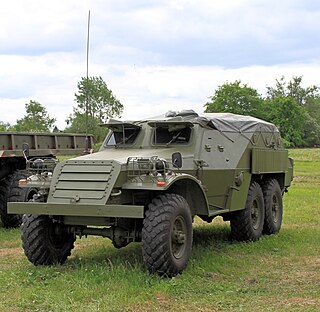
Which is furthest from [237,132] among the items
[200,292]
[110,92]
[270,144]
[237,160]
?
[110,92]

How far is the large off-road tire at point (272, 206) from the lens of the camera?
10695 mm

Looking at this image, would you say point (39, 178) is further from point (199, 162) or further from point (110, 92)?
point (110, 92)

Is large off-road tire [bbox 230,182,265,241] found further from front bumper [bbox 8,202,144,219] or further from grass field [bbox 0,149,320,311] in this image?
front bumper [bbox 8,202,144,219]

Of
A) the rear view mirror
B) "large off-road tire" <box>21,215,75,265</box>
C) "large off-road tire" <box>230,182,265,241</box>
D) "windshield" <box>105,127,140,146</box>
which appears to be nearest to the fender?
the rear view mirror

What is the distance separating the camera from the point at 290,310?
19.3 feet

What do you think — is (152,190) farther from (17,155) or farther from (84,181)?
(17,155)

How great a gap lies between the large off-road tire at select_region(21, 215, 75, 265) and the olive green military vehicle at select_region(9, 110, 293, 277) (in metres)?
0.01

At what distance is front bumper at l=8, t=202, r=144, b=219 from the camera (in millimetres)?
6875

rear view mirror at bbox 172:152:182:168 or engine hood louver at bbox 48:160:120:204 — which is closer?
engine hood louver at bbox 48:160:120:204

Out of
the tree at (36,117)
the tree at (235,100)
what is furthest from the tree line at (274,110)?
the tree at (36,117)

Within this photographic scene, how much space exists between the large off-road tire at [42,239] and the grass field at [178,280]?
6.6 inches

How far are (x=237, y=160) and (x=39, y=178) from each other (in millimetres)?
3112

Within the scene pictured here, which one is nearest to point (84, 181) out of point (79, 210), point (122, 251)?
point (79, 210)

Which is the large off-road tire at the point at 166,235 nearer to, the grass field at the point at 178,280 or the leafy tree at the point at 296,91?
the grass field at the point at 178,280
